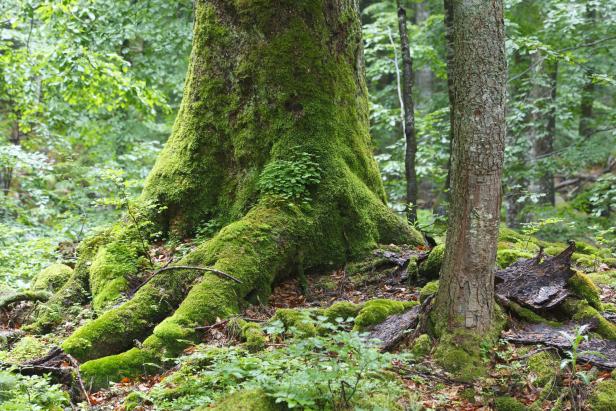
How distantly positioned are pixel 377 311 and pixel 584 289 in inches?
74.9

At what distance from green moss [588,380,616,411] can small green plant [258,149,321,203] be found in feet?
12.1

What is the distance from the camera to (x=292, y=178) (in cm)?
639

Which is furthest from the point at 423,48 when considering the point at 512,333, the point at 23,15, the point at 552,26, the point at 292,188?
the point at 512,333

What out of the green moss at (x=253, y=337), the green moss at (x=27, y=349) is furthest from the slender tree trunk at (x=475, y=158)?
the green moss at (x=27, y=349)

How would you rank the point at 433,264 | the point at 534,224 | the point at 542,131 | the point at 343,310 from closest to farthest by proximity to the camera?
the point at 343,310
the point at 433,264
the point at 534,224
the point at 542,131

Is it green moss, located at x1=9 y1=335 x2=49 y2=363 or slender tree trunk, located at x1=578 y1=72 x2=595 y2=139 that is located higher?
slender tree trunk, located at x1=578 y1=72 x2=595 y2=139

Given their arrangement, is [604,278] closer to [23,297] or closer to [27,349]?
[27,349]

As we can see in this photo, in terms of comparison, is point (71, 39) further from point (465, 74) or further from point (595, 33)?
point (595, 33)

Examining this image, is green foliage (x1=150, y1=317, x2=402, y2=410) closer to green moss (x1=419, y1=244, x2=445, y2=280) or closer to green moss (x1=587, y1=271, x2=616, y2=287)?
green moss (x1=419, y1=244, x2=445, y2=280)

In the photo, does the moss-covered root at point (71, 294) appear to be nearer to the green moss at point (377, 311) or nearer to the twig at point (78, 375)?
the twig at point (78, 375)

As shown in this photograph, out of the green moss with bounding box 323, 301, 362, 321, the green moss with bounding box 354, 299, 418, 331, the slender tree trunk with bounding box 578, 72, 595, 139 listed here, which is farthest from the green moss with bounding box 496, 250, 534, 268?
the slender tree trunk with bounding box 578, 72, 595, 139

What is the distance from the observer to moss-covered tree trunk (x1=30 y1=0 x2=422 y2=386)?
20.5 ft

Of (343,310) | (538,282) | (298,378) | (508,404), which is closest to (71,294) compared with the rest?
(343,310)

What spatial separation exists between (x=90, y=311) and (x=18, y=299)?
1217 mm
